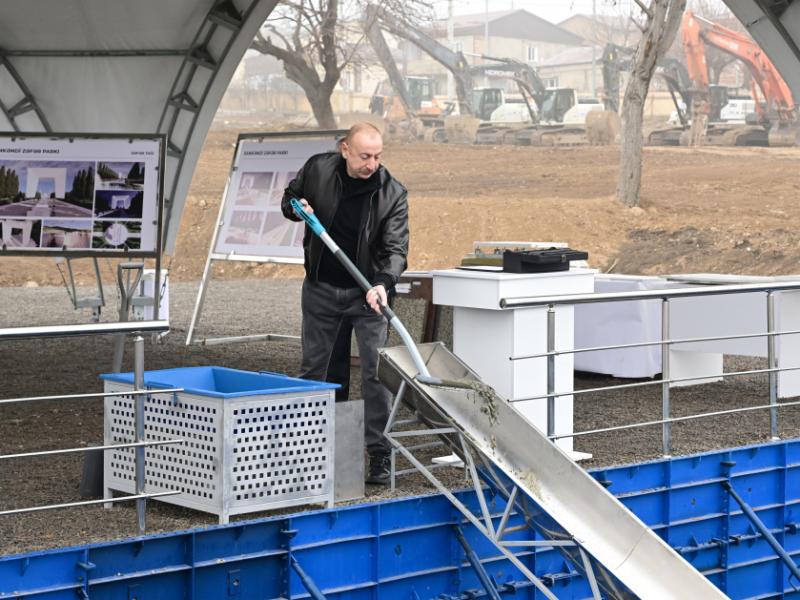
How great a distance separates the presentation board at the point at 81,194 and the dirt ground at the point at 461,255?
111 centimetres

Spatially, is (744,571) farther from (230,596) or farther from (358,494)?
(230,596)

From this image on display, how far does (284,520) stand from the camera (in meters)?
5.57

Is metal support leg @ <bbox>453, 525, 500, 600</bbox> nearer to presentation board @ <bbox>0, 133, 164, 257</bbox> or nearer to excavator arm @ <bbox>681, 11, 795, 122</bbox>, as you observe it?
presentation board @ <bbox>0, 133, 164, 257</bbox>

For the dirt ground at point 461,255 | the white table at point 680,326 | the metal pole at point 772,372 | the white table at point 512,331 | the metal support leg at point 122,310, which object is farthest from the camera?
the white table at point 680,326

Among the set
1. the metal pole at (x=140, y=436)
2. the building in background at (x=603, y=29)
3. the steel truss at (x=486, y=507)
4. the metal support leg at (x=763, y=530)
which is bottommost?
the metal support leg at (x=763, y=530)

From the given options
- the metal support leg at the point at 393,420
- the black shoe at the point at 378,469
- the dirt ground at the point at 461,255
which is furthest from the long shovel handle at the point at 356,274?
the dirt ground at the point at 461,255

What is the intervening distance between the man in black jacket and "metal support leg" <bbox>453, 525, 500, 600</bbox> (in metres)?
0.46

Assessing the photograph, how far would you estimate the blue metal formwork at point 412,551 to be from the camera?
5.16 metres

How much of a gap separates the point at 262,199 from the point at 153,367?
1.87 meters

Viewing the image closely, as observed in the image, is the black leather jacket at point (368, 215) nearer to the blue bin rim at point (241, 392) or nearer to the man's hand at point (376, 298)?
the man's hand at point (376, 298)

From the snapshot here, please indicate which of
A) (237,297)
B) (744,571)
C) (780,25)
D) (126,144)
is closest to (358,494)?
(744,571)

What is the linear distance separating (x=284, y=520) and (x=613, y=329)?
17.0 feet

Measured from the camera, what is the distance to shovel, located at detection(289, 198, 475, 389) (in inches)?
222

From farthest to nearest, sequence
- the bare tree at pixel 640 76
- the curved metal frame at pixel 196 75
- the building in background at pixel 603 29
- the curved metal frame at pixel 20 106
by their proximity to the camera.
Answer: the building in background at pixel 603 29 < the bare tree at pixel 640 76 < the curved metal frame at pixel 20 106 < the curved metal frame at pixel 196 75
